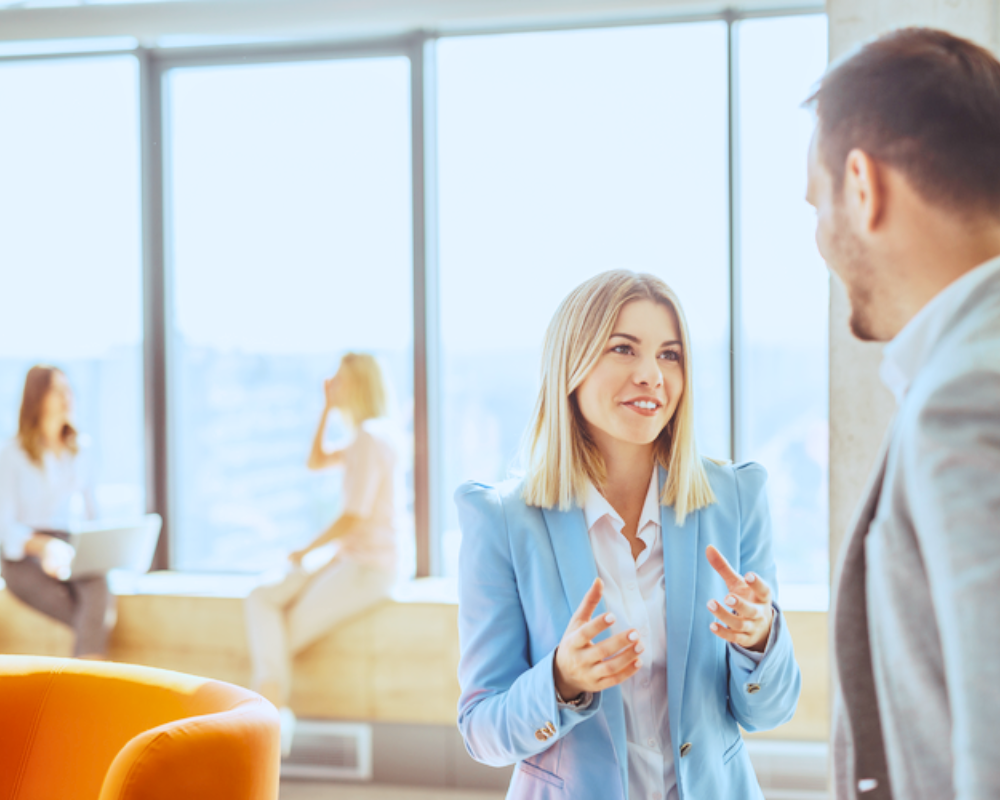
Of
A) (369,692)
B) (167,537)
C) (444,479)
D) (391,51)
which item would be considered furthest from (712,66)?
(167,537)

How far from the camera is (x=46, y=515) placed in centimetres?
384

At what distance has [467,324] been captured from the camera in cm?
407

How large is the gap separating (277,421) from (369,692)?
1.43 meters

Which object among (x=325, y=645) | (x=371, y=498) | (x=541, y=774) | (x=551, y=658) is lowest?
(x=325, y=645)

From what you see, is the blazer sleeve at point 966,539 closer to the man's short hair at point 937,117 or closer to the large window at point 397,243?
the man's short hair at point 937,117

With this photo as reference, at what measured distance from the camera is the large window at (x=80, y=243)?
439 centimetres

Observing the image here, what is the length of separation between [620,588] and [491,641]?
235 mm

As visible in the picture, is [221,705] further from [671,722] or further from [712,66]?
[712,66]

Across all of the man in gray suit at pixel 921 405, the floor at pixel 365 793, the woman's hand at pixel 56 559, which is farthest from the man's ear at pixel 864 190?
the woman's hand at pixel 56 559

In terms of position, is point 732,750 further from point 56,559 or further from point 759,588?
point 56,559

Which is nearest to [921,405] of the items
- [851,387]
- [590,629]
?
[590,629]

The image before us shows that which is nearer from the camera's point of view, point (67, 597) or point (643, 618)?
point (643, 618)

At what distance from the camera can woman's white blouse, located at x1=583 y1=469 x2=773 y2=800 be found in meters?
1.30

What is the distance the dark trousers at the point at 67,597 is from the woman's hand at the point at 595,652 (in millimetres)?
3258
